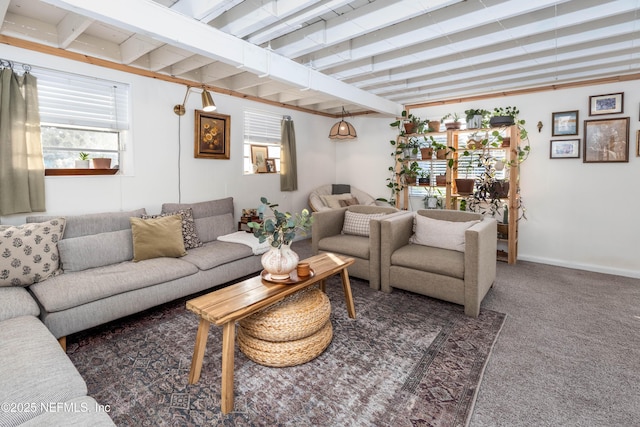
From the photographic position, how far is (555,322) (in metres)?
2.66

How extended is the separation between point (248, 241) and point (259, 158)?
176cm

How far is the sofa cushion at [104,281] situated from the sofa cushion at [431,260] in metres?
1.91

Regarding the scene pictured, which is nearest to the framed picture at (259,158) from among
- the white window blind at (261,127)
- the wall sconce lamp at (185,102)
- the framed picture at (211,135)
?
the white window blind at (261,127)

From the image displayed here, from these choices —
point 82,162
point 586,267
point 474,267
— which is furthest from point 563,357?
point 82,162

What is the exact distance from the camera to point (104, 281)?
2391mm

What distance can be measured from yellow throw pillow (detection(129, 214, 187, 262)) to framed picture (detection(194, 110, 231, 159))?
3.98 feet

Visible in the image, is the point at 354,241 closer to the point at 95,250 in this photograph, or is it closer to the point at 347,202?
the point at 347,202

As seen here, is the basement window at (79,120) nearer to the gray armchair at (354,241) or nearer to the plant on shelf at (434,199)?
the gray armchair at (354,241)

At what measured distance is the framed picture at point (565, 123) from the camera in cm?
408

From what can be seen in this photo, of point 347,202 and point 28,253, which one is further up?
point 347,202

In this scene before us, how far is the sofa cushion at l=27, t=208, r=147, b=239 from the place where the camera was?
2725 mm

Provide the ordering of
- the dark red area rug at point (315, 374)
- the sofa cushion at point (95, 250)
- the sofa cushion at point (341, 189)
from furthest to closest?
the sofa cushion at point (341, 189) < the sofa cushion at point (95, 250) < the dark red area rug at point (315, 374)

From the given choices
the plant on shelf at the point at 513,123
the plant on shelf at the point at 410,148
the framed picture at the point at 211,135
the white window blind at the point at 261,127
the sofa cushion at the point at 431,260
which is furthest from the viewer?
the plant on shelf at the point at 410,148

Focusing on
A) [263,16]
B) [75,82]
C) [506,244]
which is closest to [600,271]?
[506,244]
